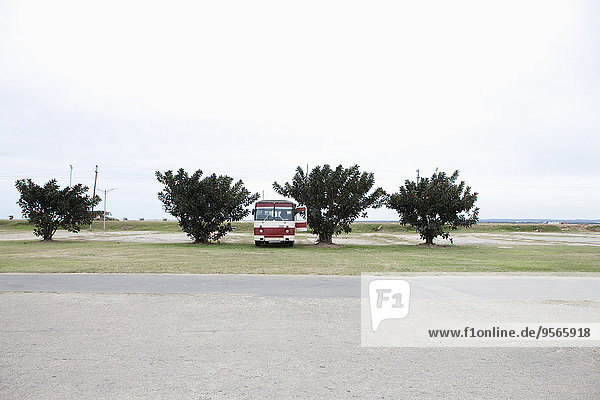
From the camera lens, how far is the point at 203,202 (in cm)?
3012

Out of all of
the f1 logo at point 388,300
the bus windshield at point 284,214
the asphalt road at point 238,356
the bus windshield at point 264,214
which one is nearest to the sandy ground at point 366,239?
the bus windshield at point 264,214

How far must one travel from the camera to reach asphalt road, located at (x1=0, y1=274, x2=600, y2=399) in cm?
414

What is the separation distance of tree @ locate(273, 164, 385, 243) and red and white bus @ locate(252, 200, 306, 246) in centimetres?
107

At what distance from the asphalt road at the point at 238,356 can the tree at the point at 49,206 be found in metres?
27.6

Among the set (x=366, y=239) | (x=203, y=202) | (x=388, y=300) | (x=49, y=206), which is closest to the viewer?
(x=388, y=300)

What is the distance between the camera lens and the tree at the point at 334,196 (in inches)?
1144

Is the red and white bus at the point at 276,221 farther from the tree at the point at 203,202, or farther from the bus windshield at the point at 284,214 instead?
the tree at the point at 203,202

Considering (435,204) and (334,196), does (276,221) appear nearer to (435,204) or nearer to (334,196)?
(334,196)

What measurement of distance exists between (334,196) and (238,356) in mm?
24671

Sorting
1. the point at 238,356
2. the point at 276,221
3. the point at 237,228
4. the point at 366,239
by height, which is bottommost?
the point at 366,239

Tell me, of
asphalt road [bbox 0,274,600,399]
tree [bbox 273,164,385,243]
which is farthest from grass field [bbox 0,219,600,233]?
asphalt road [bbox 0,274,600,399]

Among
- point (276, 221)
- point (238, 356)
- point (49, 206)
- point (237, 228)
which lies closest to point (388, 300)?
point (238, 356)

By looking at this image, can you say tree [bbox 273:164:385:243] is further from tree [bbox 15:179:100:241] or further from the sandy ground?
tree [bbox 15:179:100:241]

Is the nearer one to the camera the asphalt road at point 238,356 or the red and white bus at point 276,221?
the asphalt road at point 238,356
